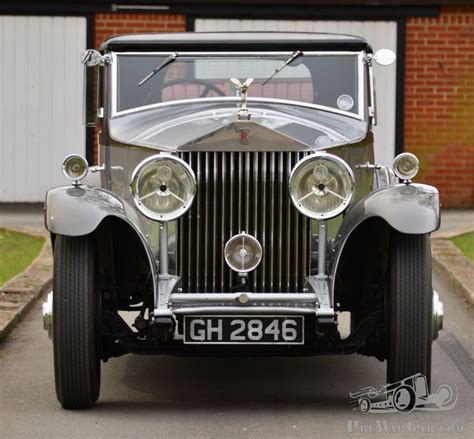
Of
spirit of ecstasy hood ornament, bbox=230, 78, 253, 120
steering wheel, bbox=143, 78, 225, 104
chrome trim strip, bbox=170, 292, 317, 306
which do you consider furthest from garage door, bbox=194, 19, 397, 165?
chrome trim strip, bbox=170, 292, 317, 306

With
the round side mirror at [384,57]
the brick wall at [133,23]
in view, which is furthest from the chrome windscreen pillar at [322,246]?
the brick wall at [133,23]

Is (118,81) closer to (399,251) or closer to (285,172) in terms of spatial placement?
(285,172)

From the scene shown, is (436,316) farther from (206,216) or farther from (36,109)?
(36,109)

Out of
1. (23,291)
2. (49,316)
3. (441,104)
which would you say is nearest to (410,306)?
(49,316)

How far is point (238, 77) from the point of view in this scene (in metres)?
7.62

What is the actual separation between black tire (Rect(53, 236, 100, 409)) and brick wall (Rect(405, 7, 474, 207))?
10.4 m

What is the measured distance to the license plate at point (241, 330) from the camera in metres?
6.40

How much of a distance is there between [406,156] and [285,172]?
65cm

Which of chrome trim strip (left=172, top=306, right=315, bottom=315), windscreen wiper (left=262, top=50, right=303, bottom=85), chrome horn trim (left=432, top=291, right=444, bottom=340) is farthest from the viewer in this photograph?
windscreen wiper (left=262, top=50, right=303, bottom=85)

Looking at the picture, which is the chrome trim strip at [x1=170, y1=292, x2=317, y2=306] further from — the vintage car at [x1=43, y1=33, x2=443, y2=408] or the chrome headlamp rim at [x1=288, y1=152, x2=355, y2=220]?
the chrome headlamp rim at [x1=288, y1=152, x2=355, y2=220]

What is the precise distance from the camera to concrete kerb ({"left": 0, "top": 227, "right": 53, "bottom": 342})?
9.34m

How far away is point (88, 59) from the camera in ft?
24.6

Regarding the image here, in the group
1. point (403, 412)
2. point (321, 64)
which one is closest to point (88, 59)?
point (321, 64)

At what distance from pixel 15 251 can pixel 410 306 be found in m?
7.03
